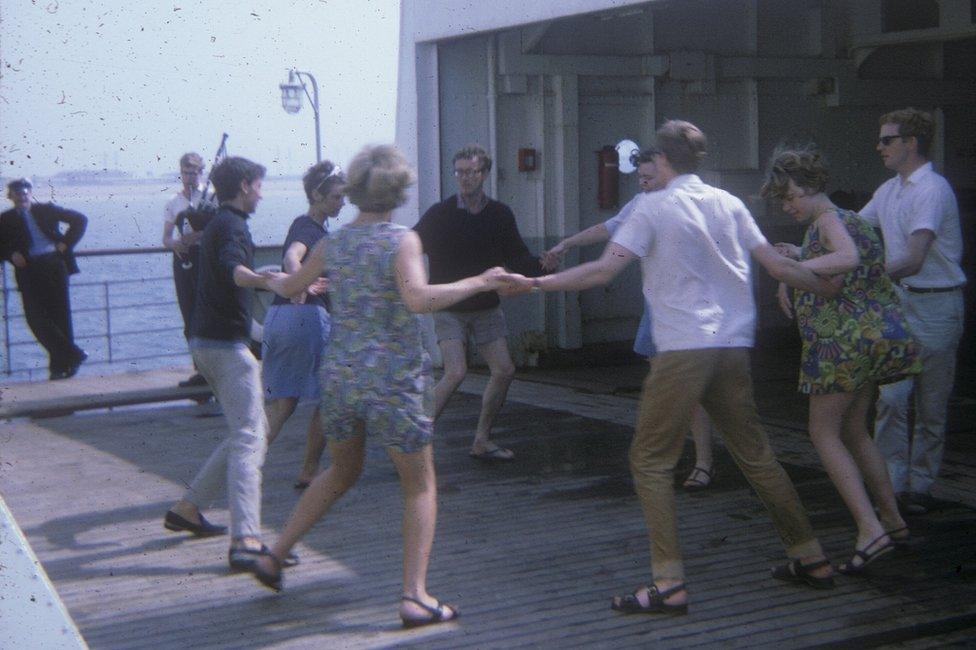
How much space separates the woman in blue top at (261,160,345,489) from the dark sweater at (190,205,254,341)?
804mm

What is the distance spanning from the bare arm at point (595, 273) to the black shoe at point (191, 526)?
2.45 metres

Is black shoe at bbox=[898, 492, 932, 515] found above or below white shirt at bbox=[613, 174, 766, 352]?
below

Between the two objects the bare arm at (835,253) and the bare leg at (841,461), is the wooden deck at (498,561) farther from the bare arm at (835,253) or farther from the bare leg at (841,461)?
the bare arm at (835,253)

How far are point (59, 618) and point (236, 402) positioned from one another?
259 cm

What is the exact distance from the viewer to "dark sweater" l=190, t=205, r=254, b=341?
601 centimetres

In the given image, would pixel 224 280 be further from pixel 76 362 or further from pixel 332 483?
pixel 76 362

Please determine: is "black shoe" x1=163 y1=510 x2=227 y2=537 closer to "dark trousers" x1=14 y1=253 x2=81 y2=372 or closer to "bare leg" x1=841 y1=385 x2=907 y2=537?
A: "bare leg" x1=841 y1=385 x2=907 y2=537

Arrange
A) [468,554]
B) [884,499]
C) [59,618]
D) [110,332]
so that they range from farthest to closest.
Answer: [110,332], [468,554], [884,499], [59,618]

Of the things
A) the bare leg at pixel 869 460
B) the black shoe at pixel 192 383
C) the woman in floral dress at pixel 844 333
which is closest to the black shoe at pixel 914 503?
the bare leg at pixel 869 460

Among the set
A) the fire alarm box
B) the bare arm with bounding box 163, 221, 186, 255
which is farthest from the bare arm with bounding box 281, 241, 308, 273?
the fire alarm box

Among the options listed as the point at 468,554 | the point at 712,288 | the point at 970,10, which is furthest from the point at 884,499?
the point at 970,10

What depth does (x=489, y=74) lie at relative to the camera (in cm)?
1245

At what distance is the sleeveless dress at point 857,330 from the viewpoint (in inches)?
218

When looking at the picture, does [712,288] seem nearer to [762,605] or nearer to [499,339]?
[762,605]
